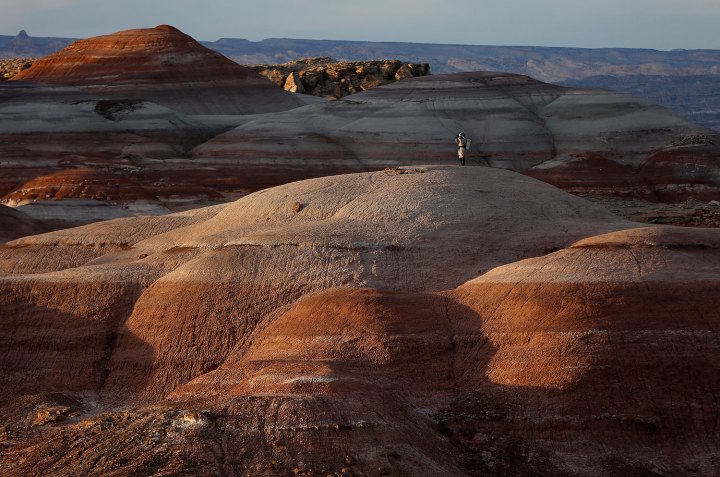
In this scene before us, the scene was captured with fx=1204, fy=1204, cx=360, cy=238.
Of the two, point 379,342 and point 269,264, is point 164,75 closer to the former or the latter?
point 269,264

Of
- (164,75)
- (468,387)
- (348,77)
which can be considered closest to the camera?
(468,387)

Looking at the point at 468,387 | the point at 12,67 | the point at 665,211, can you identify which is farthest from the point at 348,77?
the point at 468,387

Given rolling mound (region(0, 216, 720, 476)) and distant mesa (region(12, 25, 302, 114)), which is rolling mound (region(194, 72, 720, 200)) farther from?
rolling mound (region(0, 216, 720, 476))

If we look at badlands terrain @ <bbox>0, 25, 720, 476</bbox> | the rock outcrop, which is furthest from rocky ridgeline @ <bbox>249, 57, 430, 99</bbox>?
the rock outcrop

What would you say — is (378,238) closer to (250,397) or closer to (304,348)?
(304,348)

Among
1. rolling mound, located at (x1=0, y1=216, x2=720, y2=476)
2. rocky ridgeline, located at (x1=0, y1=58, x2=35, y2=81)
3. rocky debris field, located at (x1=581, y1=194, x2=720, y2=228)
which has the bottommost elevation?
rocky ridgeline, located at (x1=0, y1=58, x2=35, y2=81)

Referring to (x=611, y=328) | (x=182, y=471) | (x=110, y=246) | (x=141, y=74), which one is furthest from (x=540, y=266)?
(x=141, y=74)

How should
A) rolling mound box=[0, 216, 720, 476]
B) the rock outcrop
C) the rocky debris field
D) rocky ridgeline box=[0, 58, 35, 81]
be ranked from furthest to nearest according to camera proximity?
rocky ridgeline box=[0, 58, 35, 81] < the rocky debris field < the rock outcrop < rolling mound box=[0, 216, 720, 476]
